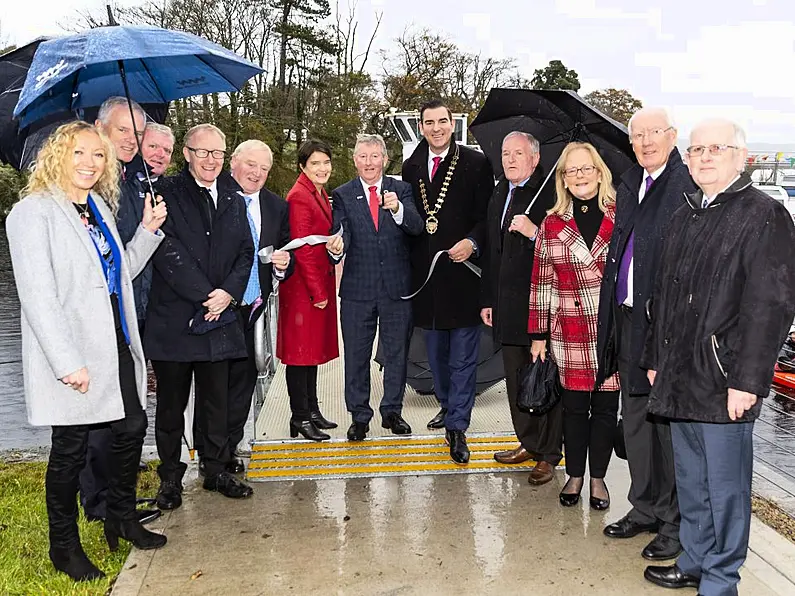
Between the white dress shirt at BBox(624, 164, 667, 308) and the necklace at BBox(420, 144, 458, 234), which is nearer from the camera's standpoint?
the white dress shirt at BBox(624, 164, 667, 308)

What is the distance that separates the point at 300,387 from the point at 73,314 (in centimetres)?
221

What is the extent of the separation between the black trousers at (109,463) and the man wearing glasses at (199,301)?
1.53 ft

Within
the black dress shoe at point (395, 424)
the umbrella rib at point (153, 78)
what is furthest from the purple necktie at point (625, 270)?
the umbrella rib at point (153, 78)

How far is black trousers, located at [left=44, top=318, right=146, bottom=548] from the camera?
3.33 m

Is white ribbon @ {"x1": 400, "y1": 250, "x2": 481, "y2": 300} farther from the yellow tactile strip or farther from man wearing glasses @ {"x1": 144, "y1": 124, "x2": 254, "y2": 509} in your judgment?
man wearing glasses @ {"x1": 144, "y1": 124, "x2": 254, "y2": 509}

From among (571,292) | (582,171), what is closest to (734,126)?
(582,171)

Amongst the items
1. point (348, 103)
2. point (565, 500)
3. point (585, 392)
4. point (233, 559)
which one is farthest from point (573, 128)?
point (348, 103)

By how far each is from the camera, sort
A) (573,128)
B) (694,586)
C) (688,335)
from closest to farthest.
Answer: (688,335), (694,586), (573,128)

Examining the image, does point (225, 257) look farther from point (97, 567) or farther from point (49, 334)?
point (97, 567)

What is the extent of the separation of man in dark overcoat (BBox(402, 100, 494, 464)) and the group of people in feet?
0.05

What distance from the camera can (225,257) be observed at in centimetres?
419

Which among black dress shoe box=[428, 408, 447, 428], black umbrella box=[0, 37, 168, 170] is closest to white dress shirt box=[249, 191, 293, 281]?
black umbrella box=[0, 37, 168, 170]

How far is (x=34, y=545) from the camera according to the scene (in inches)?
149

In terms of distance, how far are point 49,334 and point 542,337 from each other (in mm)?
2508
